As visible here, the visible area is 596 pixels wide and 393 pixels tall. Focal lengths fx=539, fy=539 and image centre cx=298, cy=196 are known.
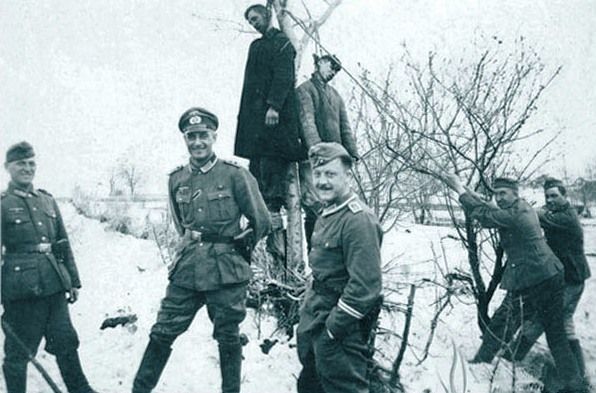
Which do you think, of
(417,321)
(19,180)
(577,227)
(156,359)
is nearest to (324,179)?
(156,359)

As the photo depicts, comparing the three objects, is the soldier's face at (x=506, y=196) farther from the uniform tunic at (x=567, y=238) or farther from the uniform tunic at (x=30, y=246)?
the uniform tunic at (x=30, y=246)

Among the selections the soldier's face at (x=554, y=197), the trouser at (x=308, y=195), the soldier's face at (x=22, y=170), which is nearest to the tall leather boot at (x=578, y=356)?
the soldier's face at (x=554, y=197)

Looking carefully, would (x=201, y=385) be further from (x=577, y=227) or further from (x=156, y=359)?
(x=577, y=227)

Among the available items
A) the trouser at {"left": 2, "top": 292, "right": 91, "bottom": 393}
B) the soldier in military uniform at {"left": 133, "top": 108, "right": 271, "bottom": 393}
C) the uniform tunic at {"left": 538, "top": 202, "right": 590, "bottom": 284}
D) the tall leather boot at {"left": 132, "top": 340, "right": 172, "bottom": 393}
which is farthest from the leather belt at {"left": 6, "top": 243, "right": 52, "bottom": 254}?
the uniform tunic at {"left": 538, "top": 202, "right": 590, "bottom": 284}

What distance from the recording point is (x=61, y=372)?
3.32 metres

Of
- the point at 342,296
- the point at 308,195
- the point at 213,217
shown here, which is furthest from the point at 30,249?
the point at 308,195

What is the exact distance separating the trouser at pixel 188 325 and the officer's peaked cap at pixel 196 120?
38.5 inches

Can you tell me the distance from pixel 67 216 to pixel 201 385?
1556mm

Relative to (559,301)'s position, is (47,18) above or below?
above

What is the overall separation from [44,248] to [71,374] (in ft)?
2.63

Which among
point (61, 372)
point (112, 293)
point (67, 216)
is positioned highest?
point (67, 216)

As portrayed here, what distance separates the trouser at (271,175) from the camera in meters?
4.34

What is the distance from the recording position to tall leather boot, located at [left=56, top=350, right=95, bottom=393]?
3307 mm

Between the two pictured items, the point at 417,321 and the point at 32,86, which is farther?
the point at 417,321
